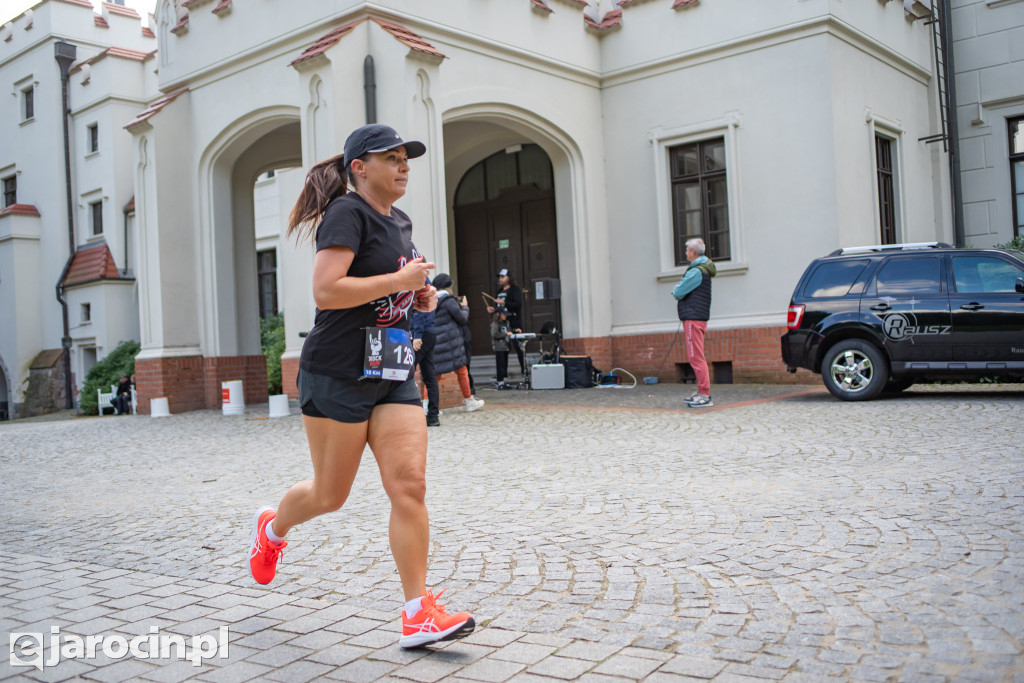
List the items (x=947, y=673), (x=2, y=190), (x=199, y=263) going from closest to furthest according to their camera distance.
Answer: (x=947, y=673), (x=199, y=263), (x=2, y=190)

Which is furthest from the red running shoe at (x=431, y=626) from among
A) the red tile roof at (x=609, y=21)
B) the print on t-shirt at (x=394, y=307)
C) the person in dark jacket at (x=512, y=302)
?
the red tile roof at (x=609, y=21)

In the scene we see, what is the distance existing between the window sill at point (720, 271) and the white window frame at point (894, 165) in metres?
2.30

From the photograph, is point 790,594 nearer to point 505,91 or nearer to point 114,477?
point 114,477

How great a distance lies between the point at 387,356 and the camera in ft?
11.1

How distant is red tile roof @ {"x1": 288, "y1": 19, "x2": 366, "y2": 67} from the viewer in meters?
11.9

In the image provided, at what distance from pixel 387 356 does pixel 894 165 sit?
15.1 metres

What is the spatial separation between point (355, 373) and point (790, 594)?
1944 millimetres

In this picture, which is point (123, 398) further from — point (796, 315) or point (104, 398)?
point (796, 315)

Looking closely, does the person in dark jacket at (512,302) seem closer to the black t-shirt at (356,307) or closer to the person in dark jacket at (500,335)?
the person in dark jacket at (500,335)

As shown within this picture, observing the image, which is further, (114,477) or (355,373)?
(114,477)

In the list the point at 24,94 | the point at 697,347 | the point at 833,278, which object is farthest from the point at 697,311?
the point at 24,94

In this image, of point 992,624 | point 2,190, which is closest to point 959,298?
point 992,624

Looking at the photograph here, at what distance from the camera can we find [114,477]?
7980 millimetres

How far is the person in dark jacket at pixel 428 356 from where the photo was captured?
10.3m
